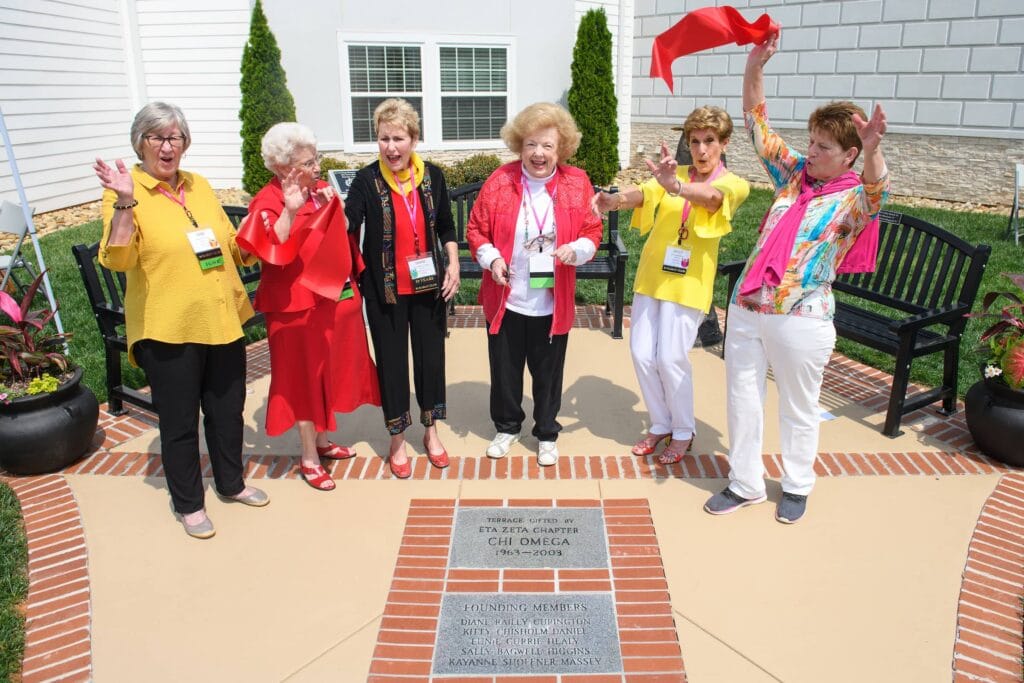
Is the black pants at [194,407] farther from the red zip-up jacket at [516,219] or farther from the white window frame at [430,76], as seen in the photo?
the white window frame at [430,76]

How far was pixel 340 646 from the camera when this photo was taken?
3.22 m

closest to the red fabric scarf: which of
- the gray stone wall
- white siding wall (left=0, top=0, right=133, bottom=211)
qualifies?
white siding wall (left=0, top=0, right=133, bottom=211)

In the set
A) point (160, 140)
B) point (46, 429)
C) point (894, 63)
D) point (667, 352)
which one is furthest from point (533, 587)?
point (894, 63)

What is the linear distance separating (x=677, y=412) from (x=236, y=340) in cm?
248

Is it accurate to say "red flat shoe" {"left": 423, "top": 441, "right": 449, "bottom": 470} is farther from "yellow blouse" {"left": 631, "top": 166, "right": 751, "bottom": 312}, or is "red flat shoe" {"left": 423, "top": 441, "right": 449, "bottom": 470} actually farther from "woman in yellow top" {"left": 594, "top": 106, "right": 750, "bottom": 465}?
"yellow blouse" {"left": 631, "top": 166, "right": 751, "bottom": 312}

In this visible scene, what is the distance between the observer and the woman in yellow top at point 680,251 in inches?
161

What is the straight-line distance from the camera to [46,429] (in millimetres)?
4477

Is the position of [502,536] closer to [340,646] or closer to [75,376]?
[340,646]

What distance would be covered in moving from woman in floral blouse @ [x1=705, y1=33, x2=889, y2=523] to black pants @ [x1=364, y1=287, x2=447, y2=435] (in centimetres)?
161

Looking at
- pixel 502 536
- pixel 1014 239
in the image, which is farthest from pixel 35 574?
pixel 1014 239

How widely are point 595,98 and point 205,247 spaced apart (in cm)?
1216

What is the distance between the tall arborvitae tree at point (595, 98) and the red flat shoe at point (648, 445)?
1056 centimetres

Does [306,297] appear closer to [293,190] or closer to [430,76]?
[293,190]

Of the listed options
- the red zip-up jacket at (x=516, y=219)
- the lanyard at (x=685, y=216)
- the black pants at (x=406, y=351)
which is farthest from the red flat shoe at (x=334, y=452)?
the lanyard at (x=685, y=216)
